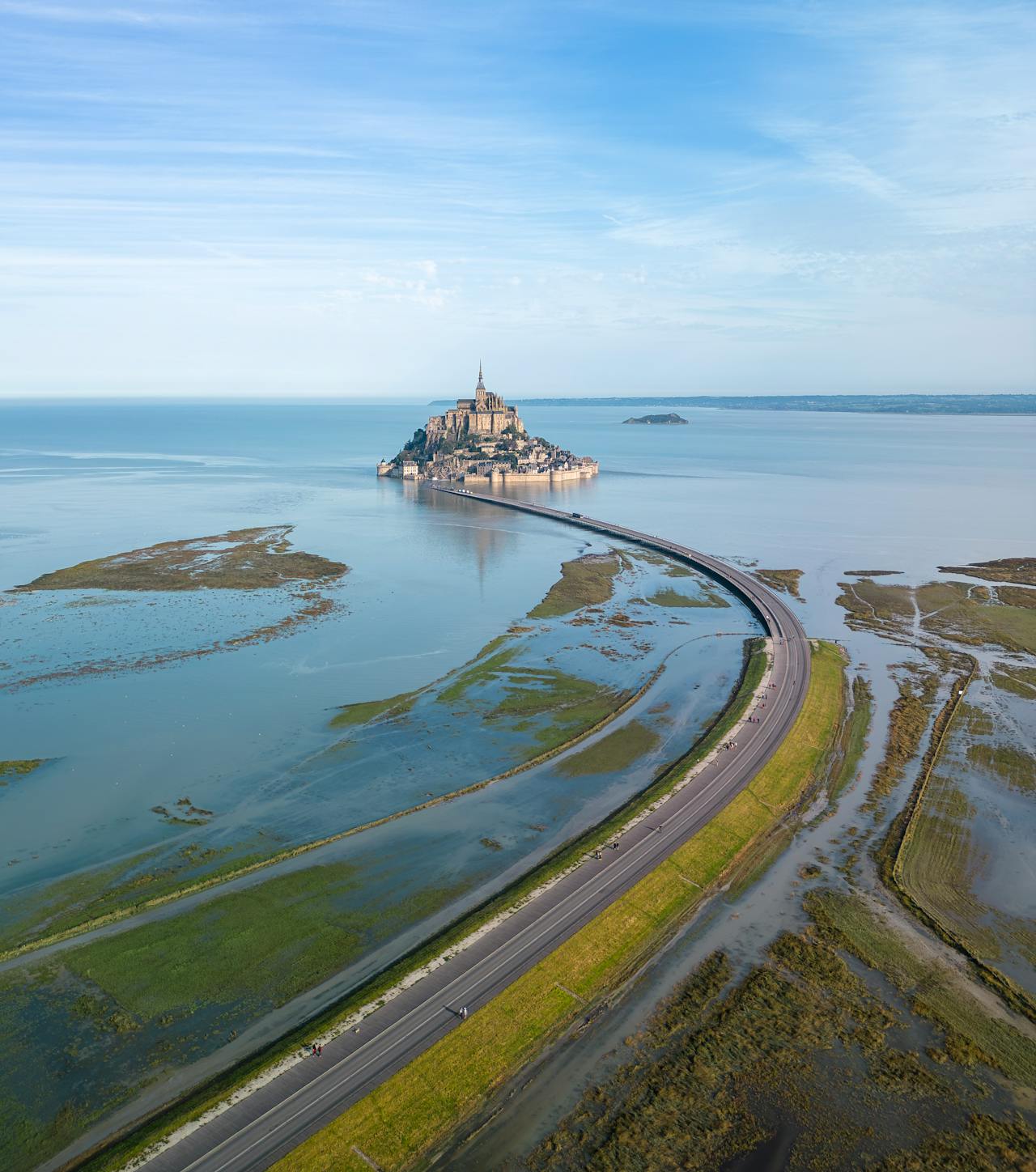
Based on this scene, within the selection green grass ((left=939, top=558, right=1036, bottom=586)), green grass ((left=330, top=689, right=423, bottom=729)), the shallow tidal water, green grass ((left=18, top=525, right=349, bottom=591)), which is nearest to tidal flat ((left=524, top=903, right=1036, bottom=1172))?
the shallow tidal water

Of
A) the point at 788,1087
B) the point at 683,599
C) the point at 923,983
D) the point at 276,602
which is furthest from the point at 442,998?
the point at 683,599

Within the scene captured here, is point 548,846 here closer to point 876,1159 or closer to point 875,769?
point 876,1159

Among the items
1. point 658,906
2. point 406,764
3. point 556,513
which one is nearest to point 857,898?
point 658,906

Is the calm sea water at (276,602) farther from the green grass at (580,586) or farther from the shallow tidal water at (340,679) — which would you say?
the green grass at (580,586)

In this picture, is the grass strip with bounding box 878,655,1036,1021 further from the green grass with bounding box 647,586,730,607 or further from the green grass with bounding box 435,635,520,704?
the green grass with bounding box 647,586,730,607

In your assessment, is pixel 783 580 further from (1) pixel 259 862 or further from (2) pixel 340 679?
(1) pixel 259 862

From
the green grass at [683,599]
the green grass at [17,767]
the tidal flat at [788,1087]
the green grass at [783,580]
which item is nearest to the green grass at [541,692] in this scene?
the green grass at [683,599]

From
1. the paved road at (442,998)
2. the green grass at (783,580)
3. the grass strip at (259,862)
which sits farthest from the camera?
the green grass at (783,580)
